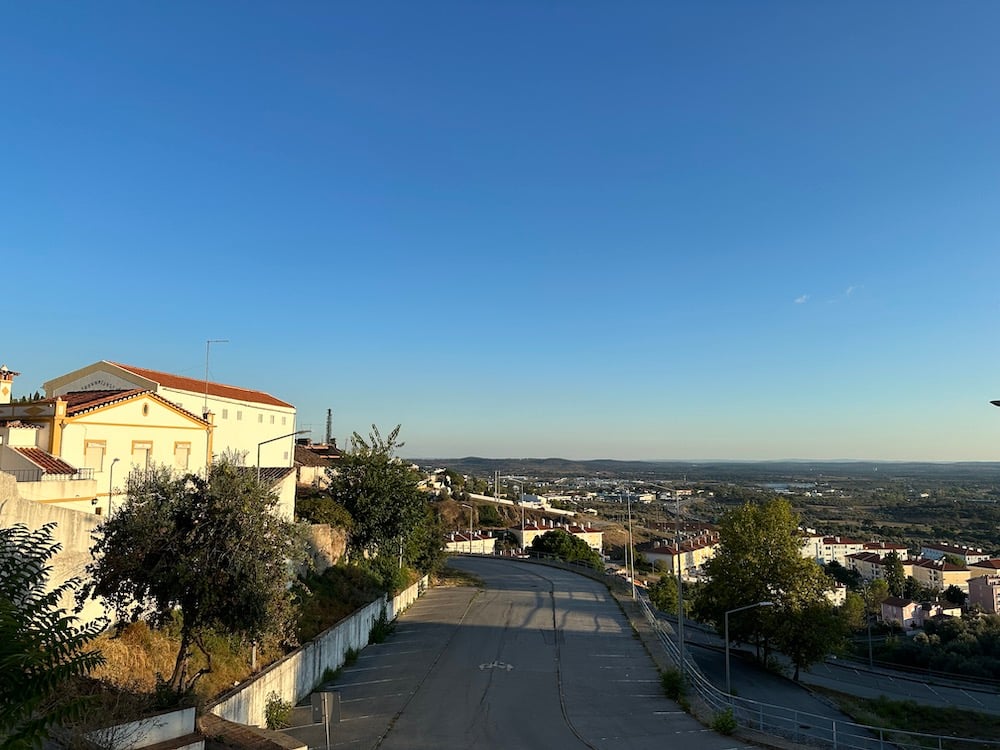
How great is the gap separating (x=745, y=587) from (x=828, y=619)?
15.1 ft

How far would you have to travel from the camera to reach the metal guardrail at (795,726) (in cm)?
1608

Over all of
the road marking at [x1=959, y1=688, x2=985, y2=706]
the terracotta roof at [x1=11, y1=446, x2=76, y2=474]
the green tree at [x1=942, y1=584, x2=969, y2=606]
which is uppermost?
the terracotta roof at [x1=11, y1=446, x2=76, y2=474]

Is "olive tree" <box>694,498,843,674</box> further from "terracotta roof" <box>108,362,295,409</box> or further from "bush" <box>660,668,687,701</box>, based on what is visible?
"terracotta roof" <box>108,362,295,409</box>

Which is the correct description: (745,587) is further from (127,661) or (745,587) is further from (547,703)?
(127,661)

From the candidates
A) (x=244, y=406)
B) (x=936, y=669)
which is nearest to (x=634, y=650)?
(x=244, y=406)

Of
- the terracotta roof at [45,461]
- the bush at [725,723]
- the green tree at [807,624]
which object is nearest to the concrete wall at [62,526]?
the terracotta roof at [45,461]

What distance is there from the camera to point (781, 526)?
3991cm

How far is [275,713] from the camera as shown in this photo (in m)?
16.8

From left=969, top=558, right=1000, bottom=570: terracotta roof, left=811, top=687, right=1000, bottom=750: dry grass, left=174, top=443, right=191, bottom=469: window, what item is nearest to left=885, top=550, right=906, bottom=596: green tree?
left=969, top=558, right=1000, bottom=570: terracotta roof

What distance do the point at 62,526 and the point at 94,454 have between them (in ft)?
37.4

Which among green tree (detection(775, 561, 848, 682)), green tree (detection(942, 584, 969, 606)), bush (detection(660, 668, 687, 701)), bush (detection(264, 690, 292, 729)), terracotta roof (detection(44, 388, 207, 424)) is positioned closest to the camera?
bush (detection(264, 690, 292, 729))

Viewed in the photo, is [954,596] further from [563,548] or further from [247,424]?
[247,424]

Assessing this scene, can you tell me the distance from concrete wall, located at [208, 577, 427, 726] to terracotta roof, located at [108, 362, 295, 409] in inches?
770

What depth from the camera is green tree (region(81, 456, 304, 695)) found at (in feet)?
43.8
